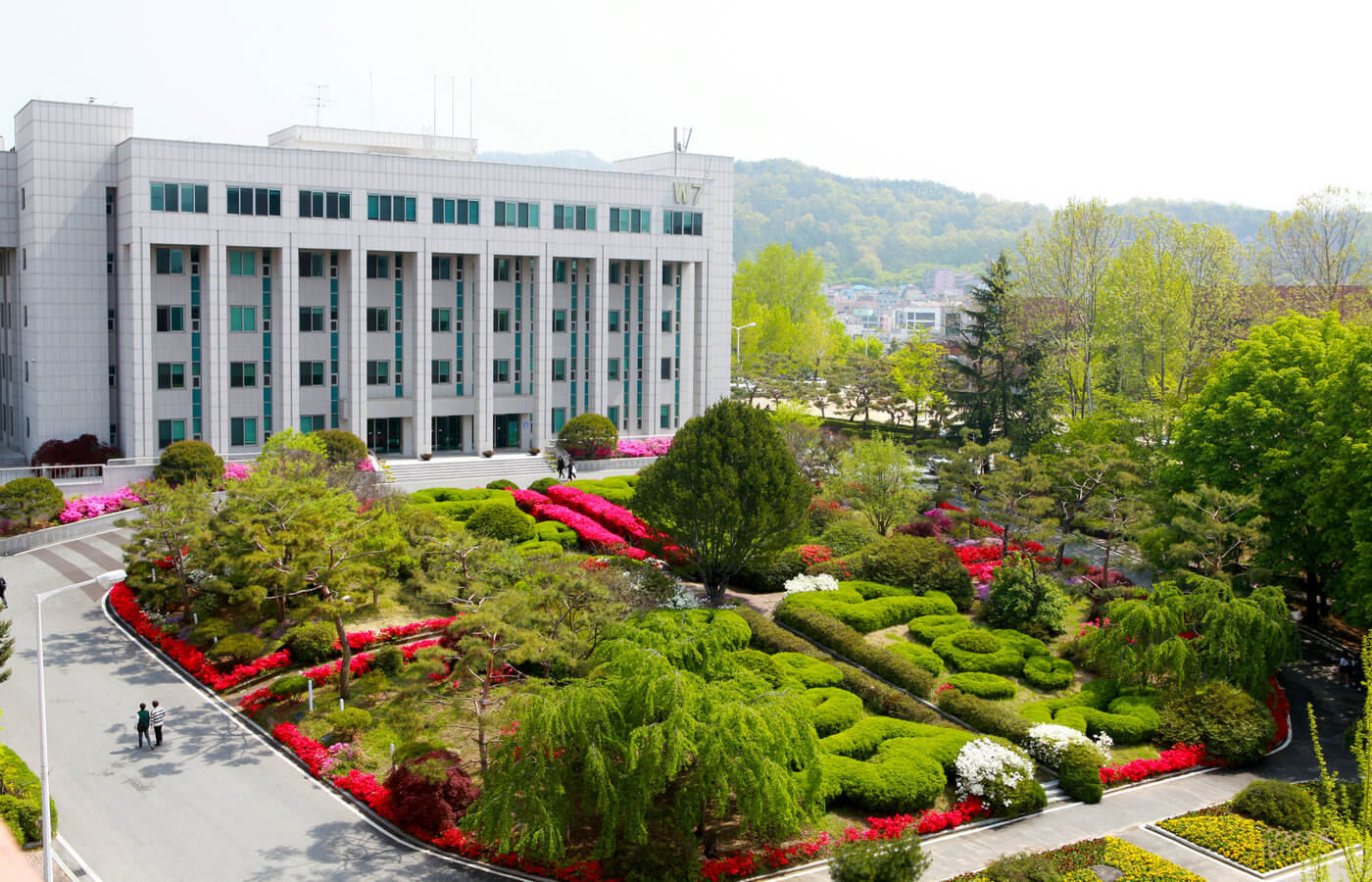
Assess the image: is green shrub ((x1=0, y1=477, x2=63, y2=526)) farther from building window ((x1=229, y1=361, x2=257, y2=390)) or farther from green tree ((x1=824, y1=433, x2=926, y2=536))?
green tree ((x1=824, y1=433, x2=926, y2=536))

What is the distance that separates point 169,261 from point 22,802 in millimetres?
39730

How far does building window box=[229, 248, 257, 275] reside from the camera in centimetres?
6028

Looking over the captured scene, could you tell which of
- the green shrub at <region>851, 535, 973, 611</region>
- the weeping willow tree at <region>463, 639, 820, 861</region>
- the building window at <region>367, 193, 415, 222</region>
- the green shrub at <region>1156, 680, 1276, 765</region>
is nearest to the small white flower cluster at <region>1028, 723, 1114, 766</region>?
the green shrub at <region>1156, 680, 1276, 765</region>

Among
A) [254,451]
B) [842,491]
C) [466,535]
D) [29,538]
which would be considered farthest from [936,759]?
[254,451]

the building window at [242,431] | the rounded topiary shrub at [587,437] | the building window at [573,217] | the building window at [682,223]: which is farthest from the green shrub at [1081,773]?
the building window at [682,223]

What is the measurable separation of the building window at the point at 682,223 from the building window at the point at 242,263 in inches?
945

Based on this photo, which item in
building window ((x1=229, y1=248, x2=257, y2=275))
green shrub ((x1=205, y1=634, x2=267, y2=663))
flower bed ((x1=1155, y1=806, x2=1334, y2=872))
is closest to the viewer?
flower bed ((x1=1155, y1=806, x2=1334, y2=872))

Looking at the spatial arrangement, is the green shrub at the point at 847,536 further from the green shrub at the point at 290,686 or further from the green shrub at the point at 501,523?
the green shrub at the point at 290,686

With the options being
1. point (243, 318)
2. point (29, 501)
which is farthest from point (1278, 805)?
point (243, 318)

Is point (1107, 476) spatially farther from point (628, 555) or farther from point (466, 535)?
point (466, 535)

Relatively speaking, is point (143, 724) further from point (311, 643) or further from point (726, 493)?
point (726, 493)

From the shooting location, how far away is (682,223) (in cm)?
7250

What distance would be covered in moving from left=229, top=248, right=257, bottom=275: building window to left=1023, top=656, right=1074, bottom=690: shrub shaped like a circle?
144ft

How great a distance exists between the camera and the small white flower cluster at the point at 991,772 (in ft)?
92.4
